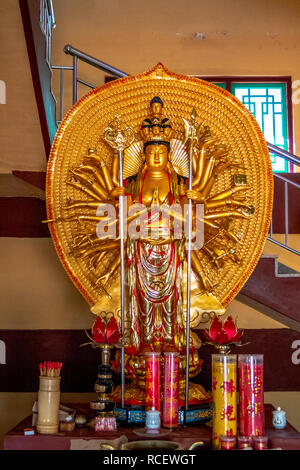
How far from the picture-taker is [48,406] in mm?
3473

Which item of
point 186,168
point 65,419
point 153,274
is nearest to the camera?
point 65,419

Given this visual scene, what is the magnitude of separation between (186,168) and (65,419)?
6.54 ft

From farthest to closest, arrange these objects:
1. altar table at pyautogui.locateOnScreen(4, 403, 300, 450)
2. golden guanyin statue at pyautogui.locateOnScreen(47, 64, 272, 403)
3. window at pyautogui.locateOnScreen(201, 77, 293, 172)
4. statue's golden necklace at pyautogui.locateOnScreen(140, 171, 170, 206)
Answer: window at pyautogui.locateOnScreen(201, 77, 293, 172) < statue's golden necklace at pyautogui.locateOnScreen(140, 171, 170, 206) < golden guanyin statue at pyautogui.locateOnScreen(47, 64, 272, 403) < altar table at pyautogui.locateOnScreen(4, 403, 300, 450)

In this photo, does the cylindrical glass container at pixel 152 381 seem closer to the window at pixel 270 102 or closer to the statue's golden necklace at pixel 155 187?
the statue's golden necklace at pixel 155 187

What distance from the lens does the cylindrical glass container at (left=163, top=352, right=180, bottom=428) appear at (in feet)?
11.8

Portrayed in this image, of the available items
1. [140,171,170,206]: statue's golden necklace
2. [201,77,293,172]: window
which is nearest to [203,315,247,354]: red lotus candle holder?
[140,171,170,206]: statue's golden necklace

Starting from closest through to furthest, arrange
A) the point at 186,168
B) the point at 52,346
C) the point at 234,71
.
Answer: the point at 186,168 → the point at 52,346 → the point at 234,71

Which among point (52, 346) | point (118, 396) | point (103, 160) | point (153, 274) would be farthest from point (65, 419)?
point (103, 160)

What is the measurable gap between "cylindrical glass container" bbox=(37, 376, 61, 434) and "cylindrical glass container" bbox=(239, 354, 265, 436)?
1.04 metres

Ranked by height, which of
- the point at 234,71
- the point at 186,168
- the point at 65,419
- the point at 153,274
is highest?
the point at 234,71

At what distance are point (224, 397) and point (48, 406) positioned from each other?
981 mm

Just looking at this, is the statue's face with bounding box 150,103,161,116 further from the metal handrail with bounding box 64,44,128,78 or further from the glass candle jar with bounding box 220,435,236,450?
the glass candle jar with bounding box 220,435,236,450

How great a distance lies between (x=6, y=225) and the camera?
5.13 metres

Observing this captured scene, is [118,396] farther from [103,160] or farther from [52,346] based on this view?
[103,160]
